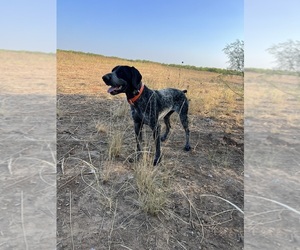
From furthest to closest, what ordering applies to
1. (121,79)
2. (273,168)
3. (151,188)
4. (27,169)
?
(273,168), (27,169), (121,79), (151,188)

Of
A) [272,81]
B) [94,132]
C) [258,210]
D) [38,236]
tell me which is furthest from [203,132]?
[272,81]

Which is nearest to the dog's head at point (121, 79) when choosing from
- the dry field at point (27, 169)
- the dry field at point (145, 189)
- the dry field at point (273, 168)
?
the dry field at point (145, 189)

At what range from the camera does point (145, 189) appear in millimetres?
2416

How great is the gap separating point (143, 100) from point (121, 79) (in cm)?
35

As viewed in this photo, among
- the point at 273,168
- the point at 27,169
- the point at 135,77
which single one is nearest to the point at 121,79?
the point at 135,77

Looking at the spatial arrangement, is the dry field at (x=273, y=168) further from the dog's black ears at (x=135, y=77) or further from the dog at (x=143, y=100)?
the dog's black ears at (x=135, y=77)

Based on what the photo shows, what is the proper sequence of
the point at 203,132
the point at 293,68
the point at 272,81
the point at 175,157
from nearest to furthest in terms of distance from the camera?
the point at 175,157
the point at 203,132
the point at 293,68
the point at 272,81

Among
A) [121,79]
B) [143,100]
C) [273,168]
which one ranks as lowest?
[273,168]

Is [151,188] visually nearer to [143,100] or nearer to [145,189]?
[145,189]

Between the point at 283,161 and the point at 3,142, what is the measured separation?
3.19 meters

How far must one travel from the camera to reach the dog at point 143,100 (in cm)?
277

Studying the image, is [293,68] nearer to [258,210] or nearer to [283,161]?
[283,161]

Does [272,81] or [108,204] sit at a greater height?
[272,81]

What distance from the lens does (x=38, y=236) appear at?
1.96 m
